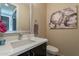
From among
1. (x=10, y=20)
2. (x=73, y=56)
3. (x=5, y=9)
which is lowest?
(x=73, y=56)

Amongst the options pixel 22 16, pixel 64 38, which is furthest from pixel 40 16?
pixel 64 38

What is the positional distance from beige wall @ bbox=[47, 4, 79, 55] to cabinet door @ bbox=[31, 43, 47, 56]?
0.10 m

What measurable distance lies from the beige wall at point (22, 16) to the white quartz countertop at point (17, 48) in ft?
0.59

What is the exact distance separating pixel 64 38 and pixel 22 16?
0.55m

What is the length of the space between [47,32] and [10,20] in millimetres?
439

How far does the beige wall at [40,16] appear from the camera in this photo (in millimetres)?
1419

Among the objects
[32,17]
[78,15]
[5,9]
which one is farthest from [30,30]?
[78,15]

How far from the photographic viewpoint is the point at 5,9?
138 cm

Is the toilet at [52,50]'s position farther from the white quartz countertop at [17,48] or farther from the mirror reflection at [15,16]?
the mirror reflection at [15,16]

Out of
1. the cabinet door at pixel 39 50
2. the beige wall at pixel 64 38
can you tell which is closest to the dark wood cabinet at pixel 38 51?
the cabinet door at pixel 39 50

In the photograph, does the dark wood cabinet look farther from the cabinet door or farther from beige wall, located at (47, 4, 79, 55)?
beige wall, located at (47, 4, 79, 55)

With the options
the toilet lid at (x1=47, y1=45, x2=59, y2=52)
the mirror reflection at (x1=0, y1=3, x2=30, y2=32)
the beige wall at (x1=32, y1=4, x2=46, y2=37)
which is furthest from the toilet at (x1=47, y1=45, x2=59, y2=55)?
the mirror reflection at (x1=0, y1=3, x2=30, y2=32)

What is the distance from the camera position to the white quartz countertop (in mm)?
1080

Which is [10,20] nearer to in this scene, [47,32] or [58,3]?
[47,32]
